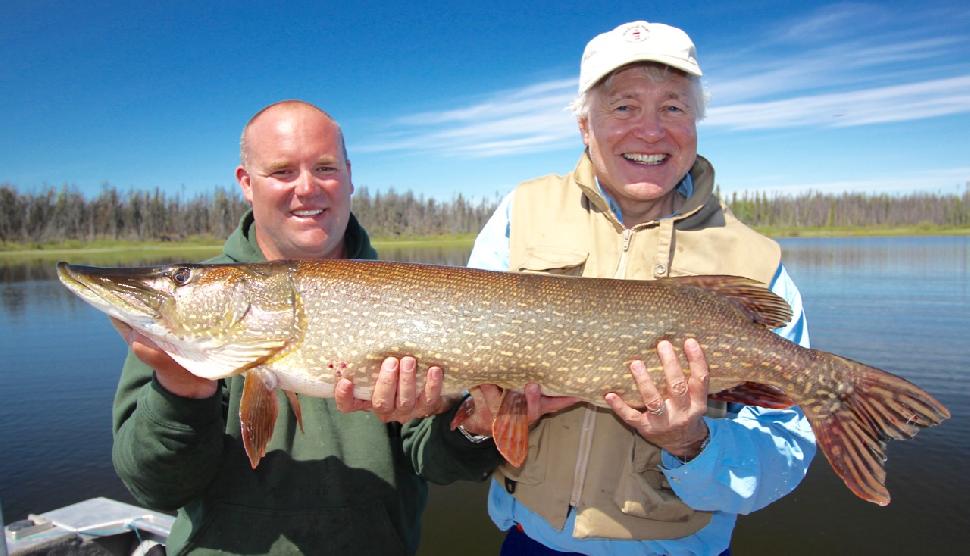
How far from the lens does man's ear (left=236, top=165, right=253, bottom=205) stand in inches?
122

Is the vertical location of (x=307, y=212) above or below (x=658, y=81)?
below

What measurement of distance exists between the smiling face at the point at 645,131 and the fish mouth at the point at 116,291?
6.49 feet

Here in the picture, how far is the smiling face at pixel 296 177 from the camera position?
2959 mm

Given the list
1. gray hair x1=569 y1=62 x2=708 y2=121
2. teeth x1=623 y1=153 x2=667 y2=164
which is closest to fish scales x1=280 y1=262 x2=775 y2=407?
teeth x1=623 y1=153 x2=667 y2=164

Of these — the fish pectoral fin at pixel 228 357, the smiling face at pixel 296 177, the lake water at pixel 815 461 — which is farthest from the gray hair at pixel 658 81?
the lake water at pixel 815 461

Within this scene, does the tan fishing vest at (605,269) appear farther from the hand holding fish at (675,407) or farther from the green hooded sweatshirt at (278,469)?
the green hooded sweatshirt at (278,469)

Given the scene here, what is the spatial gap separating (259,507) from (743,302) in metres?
2.22

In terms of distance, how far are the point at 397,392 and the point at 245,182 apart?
147 cm

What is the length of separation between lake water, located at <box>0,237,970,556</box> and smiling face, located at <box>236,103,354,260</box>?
160 inches

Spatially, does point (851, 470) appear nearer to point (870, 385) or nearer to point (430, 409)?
point (870, 385)

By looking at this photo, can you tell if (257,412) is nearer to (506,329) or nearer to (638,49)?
(506,329)

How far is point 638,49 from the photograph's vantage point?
2.36 metres

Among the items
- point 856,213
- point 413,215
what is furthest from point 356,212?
point 856,213

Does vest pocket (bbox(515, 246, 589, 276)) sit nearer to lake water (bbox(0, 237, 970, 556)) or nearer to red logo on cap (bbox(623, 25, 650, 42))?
red logo on cap (bbox(623, 25, 650, 42))
